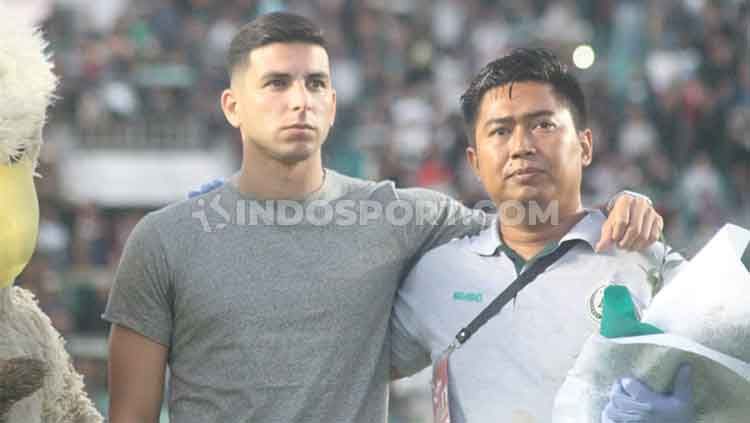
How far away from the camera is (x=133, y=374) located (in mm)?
3844

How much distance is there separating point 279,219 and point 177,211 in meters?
0.29

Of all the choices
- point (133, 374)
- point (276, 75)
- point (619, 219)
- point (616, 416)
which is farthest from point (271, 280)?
point (616, 416)

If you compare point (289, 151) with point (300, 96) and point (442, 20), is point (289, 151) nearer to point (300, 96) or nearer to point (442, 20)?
point (300, 96)

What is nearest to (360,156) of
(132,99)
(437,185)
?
(437,185)

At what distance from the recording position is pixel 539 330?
374 cm

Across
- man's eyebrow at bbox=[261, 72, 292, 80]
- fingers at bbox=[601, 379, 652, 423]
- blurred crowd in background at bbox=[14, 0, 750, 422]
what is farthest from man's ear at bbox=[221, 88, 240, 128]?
blurred crowd in background at bbox=[14, 0, 750, 422]

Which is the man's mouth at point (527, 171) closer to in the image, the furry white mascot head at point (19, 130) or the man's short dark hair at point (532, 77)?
the man's short dark hair at point (532, 77)

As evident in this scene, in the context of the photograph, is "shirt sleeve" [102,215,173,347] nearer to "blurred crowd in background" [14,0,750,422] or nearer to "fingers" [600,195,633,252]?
"fingers" [600,195,633,252]

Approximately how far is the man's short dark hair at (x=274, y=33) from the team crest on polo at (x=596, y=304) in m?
1.10

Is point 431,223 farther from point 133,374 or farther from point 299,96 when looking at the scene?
point 133,374

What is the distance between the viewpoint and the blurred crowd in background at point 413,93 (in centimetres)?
1162

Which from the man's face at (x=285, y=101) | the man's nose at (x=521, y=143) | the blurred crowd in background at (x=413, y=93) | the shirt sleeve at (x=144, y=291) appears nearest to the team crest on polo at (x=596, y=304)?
the man's nose at (x=521, y=143)

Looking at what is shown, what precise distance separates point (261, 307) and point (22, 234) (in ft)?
2.50

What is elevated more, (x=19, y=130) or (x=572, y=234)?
(x=19, y=130)
